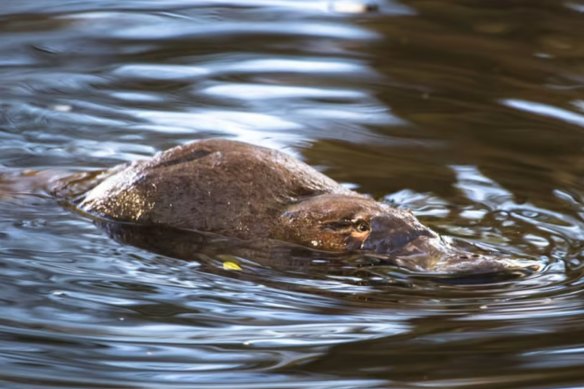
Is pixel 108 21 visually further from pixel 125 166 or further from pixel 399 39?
pixel 125 166

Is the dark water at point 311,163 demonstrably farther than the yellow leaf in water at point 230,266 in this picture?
No

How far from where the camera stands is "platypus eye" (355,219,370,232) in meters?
4.46

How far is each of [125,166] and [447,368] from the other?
2.21 metres

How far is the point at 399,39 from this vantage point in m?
7.69

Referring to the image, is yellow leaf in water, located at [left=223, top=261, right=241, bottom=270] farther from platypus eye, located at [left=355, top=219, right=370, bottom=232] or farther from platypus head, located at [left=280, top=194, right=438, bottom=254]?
platypus eye, located at [left=355, top=219, right=370, bottom=232]

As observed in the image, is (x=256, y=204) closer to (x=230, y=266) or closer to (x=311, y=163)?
(x=230, y=266)

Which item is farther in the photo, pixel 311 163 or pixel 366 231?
pixel 311 163

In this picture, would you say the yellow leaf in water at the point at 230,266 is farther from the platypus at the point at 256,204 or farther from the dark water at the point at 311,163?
the platypus at the point at 256,204

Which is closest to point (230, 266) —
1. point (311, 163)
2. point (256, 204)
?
point (256, 204)

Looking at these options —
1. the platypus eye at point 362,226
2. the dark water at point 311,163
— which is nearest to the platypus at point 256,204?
the platypus eye at point 362,226

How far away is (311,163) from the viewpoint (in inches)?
220

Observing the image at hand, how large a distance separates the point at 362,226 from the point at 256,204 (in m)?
0.40

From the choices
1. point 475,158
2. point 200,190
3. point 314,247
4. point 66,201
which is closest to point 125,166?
point 66,201

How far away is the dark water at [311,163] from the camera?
3422mm
